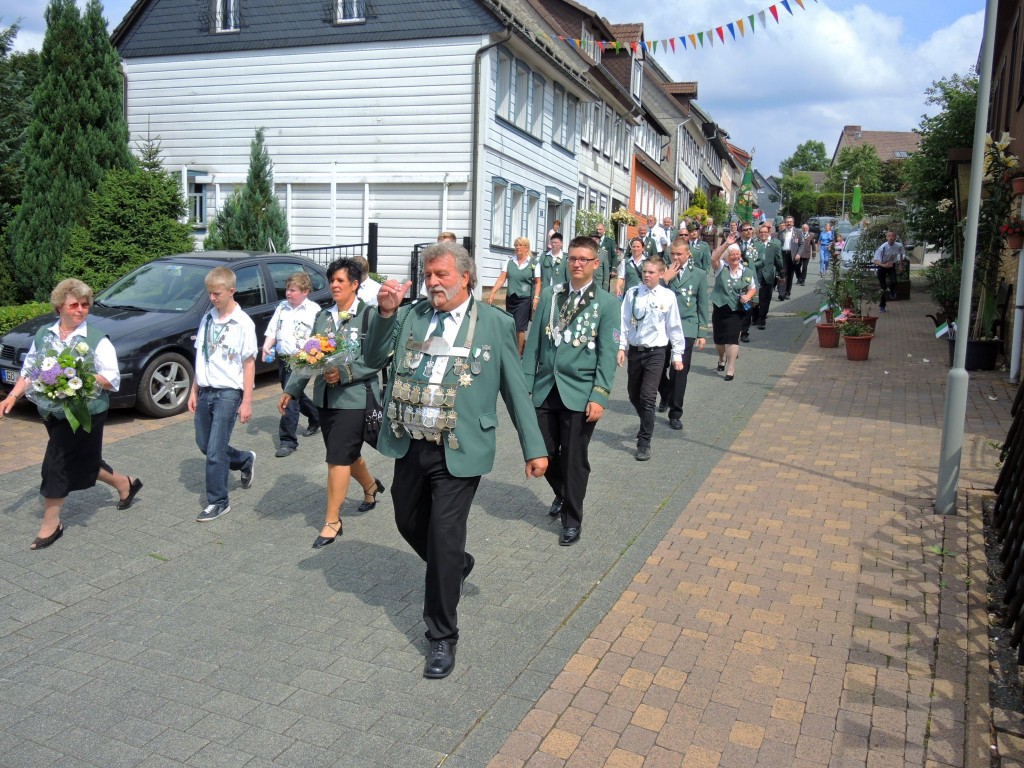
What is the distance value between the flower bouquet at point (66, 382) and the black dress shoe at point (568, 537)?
10.4ft

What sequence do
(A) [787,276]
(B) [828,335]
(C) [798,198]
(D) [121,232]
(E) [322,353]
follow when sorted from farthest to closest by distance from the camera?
(C) [798,198] → (A) [787,276] → (B) [828,335] → (D) [121,232] → (E) [322,353]

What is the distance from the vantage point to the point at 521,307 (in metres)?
13.5

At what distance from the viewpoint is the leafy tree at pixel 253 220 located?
1834cm

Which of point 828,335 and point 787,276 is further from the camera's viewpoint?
point 787,276

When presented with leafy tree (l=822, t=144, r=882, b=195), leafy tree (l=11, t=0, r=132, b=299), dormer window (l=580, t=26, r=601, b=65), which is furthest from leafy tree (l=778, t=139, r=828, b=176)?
leafy tree (l=11, t=0, r=132, b=299)

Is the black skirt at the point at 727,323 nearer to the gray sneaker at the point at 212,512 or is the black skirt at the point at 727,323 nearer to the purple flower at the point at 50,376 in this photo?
the gray sneaker at the point at 212,512

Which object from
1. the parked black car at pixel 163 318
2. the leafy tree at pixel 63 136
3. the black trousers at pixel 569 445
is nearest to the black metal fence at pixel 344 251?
the leafy tree at pixel 63 136

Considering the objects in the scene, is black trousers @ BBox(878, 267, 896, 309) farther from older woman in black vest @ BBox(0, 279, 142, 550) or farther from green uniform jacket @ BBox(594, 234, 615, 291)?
older woman in black vest @ BBox(0, 279, 142, 550)

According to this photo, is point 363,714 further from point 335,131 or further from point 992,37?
point 335,131

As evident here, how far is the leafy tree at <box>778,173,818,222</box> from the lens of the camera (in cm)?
7475

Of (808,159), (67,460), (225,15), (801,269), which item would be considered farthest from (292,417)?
(808,159)

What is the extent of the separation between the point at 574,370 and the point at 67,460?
11.1 feet

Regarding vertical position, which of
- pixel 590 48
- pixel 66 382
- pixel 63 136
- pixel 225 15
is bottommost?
pixel 66 382

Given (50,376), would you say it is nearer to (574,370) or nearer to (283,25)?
(574,370)
